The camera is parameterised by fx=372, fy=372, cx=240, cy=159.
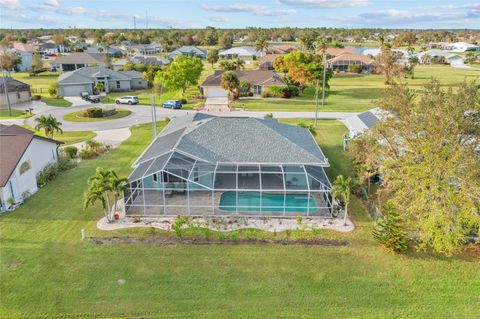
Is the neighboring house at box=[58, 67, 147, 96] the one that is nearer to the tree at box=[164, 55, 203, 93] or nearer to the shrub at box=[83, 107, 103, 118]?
the tree at box=[164, 55, 203, 93]

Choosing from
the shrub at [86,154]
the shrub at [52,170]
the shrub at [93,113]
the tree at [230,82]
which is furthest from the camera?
the tree at [230,82]

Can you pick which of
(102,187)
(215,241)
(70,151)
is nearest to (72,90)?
(70,151)

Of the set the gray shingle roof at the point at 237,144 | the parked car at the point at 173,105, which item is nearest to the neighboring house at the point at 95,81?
the parked car at the point at 173,105

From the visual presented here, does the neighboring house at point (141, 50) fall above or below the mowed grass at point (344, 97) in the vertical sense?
above

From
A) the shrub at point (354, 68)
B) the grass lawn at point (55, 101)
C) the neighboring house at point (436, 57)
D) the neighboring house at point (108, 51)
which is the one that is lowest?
the grass lawn at point (55, 101)

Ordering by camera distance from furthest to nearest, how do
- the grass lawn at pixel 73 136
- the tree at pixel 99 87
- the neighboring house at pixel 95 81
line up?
the neighboring house at pixel 95 81
the tree at pixel 99 87
the grass lawn at pixel 73 136

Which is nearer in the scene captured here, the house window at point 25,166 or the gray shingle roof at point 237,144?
the gray shingle roof at point 237,144

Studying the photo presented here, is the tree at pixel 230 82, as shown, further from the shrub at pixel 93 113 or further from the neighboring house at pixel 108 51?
the neighboring house at pixel 108 51

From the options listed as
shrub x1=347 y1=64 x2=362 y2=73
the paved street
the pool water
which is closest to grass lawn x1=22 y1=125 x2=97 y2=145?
the paved street
